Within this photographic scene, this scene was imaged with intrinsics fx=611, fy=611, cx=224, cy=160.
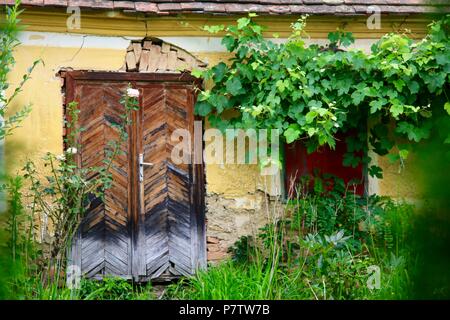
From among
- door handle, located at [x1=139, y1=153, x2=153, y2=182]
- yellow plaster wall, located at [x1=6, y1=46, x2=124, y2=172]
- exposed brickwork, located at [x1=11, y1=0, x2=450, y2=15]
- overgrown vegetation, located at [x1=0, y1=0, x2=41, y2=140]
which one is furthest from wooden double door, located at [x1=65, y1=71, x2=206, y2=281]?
overgrown vegetation, located at [x1=0, y1=0, x2=41, y2=140]

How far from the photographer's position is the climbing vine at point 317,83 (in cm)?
639

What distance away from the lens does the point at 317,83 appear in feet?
21.7

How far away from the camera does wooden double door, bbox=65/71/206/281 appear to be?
650cm

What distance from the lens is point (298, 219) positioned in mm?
6289

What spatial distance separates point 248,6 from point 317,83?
111cm

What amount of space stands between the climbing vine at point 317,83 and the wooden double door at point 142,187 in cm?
48

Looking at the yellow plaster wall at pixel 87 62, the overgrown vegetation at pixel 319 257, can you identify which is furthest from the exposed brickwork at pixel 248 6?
the overgrown vegetation at pixel 319 257

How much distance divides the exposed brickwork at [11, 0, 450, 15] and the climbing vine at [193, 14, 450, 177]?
8.1 inches

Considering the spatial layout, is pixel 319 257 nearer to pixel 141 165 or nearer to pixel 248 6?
pixel 141 165

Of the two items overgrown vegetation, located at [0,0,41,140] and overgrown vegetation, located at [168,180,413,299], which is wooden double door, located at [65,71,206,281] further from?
overgrown vegetation, located at [0,0,41,140]

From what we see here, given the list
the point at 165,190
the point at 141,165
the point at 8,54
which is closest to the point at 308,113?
the point at 165,190

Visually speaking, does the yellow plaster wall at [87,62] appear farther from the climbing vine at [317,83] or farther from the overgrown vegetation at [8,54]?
the overgrown vegetation at [8,54]
